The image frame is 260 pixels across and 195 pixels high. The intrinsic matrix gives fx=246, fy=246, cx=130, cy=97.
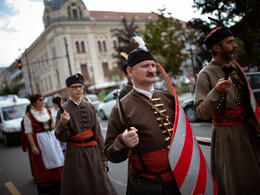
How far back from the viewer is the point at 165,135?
2.07 meters

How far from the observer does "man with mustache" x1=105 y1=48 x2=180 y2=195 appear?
6.60ft

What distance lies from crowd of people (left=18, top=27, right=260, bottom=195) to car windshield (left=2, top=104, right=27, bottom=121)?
1027cm

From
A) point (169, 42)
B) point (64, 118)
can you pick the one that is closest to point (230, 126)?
point (64, 118)

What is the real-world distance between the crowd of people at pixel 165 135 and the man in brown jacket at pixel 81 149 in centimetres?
1

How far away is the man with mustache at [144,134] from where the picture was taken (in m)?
2.01

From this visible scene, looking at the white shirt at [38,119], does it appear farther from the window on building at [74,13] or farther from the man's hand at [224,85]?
the window on building at [74,13]

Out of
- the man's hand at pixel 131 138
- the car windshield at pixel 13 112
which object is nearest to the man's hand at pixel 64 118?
the man's hand at pixel 131 138

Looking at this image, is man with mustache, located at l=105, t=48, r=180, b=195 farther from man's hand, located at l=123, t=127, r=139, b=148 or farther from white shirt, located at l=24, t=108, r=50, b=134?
white shirt, located at l=24, t=108, r=50, b=134

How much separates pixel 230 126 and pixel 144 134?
1.12 m

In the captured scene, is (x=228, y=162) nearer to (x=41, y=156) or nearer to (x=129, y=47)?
(x=41, y=156)

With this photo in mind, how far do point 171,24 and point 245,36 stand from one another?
11142 mm

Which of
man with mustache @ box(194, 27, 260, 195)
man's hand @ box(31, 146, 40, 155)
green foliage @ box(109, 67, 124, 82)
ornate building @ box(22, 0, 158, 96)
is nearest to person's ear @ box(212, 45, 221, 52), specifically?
man with mustache @ box(194, 27, 260, 195)

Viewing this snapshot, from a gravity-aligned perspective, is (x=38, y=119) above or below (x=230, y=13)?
below

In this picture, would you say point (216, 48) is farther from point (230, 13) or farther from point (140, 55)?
point (230, 13)
